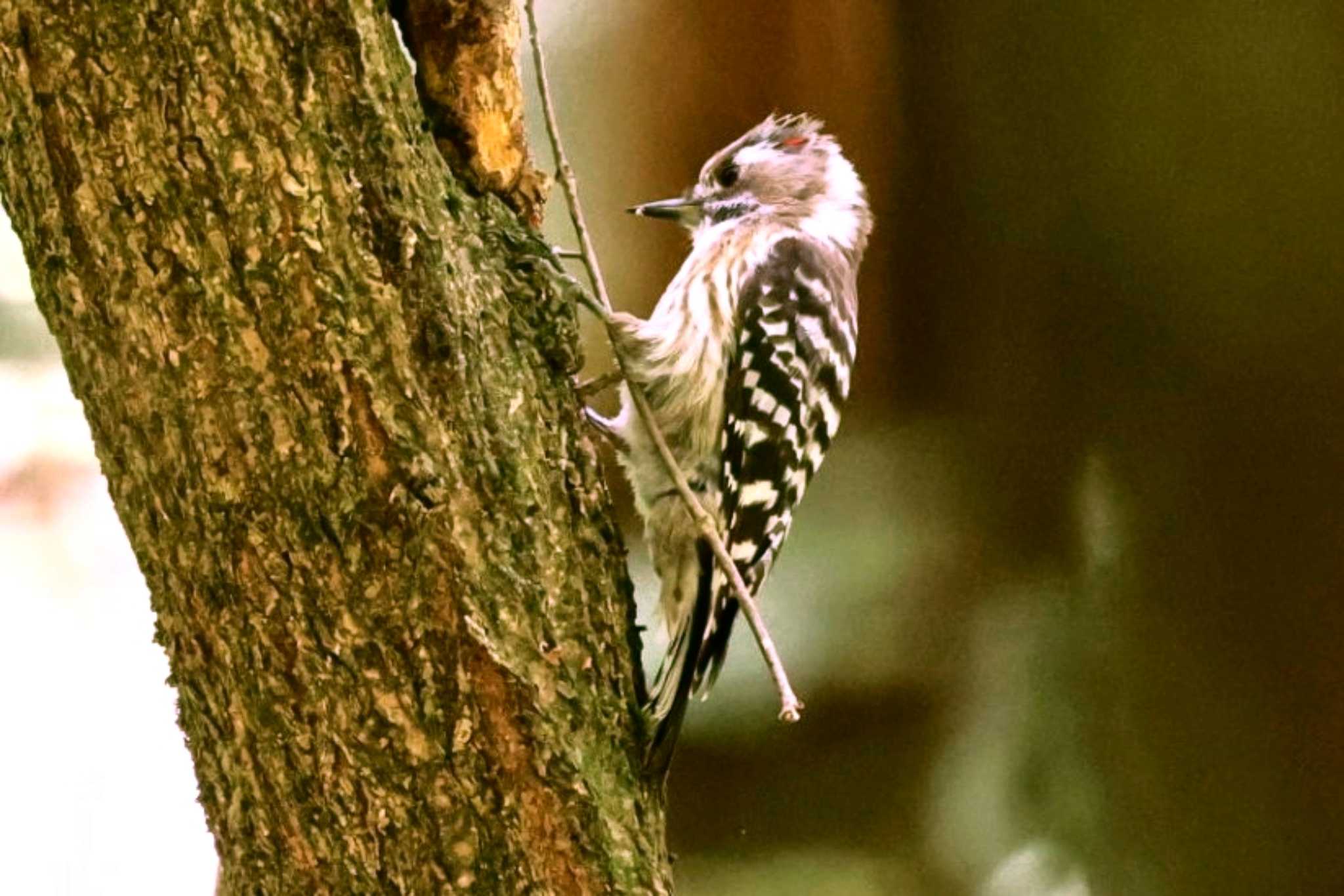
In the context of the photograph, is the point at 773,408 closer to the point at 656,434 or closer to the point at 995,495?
the point at 656,434

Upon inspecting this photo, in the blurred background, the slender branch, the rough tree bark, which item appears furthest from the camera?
the blurred background

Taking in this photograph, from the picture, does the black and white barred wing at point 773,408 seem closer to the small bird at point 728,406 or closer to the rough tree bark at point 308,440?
the small bird at point 728,406

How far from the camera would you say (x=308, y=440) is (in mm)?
1195

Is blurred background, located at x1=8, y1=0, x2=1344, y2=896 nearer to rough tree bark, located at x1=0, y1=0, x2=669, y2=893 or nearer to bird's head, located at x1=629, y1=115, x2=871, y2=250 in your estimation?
bird's head, located at x1=629, y1=115, x2=871, y2=250

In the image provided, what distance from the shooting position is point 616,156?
9.13 ft

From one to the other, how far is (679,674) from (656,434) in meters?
0.35

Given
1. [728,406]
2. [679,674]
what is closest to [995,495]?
[728,406]

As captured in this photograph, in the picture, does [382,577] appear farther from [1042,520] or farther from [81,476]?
[1042,520]

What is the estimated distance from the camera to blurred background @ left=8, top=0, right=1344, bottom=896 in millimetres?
2619

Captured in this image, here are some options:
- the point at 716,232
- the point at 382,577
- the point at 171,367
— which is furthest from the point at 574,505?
the point at 716,232

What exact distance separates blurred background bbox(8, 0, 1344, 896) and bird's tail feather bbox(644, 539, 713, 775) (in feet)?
3.71

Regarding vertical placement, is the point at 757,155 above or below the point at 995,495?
above

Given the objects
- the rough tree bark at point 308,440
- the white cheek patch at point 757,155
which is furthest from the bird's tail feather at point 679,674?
the white cheek patch at point 757,155

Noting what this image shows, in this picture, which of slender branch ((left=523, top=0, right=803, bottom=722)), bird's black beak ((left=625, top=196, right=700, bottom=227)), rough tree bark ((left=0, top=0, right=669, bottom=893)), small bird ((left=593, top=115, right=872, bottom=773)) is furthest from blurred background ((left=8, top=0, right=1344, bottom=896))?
rough tree bark ((left=0, top=0, right=669, bottom=893))
